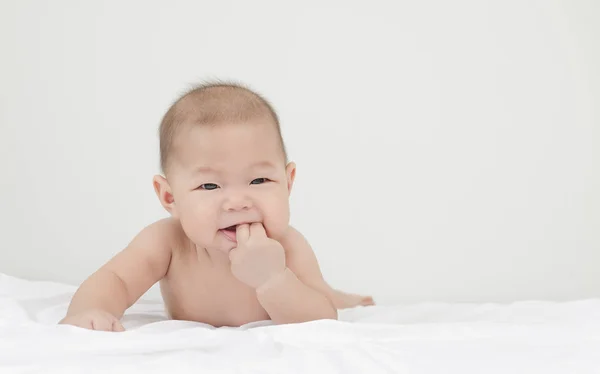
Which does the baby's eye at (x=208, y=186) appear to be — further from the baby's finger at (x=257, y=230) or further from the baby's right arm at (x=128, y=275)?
the baby's right arm at (x=128, y=275)

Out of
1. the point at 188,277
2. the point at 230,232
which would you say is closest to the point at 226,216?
the point at 230,232

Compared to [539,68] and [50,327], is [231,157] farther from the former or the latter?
[539,68]

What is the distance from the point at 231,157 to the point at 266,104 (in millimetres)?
159

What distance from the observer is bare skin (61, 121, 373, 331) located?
1.31 metres

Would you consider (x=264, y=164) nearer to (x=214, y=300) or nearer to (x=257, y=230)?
(x=257, y=230)

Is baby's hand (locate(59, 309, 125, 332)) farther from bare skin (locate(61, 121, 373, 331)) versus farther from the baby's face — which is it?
the baby's face

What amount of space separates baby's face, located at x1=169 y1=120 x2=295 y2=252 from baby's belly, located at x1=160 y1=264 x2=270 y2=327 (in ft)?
0.47

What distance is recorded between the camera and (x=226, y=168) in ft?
4.34

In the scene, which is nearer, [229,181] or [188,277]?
[229,181]

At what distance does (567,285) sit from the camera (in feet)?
7.39

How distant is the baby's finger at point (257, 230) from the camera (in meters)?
1.32

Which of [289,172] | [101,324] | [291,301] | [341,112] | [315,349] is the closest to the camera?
[315,349]

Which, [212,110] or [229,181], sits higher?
[212,110]

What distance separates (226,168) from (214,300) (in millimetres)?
312
